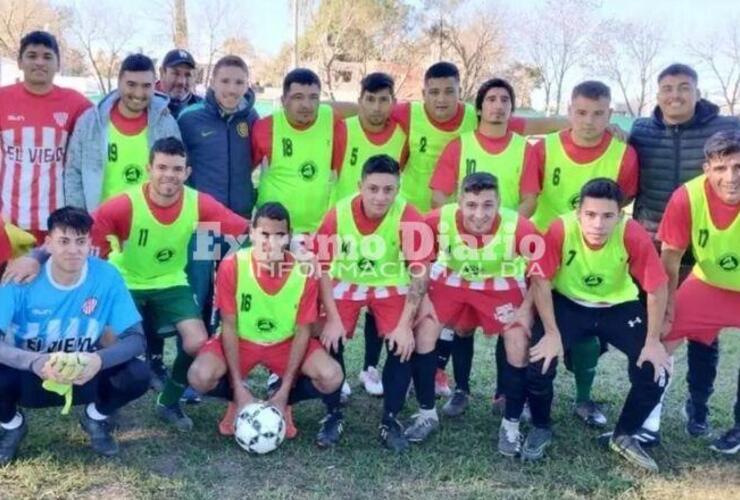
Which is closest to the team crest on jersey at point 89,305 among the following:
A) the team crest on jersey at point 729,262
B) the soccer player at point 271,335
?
the soccer player at point 271,335

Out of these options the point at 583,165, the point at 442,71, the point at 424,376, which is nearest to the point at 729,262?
the point at 583,165

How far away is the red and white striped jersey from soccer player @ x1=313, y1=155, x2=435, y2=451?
1.61 meters

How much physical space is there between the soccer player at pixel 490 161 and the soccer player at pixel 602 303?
57cm

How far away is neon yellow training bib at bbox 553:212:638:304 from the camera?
408 centimetres

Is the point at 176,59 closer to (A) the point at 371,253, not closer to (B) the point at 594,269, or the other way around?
(A) the point at 371,253

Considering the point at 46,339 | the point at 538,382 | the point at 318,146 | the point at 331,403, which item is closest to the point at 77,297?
the point at 46,339

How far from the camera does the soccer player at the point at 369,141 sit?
4953 millimetres

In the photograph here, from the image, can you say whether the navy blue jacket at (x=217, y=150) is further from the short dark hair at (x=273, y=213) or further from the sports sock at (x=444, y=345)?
the sports sock at (x=444, y=345)

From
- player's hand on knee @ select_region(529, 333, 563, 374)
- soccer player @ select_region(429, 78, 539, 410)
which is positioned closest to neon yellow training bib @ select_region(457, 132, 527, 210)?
soccer player @ select_region(429, 78, 539, 410)

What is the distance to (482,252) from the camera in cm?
432

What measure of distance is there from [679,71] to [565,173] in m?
0.84

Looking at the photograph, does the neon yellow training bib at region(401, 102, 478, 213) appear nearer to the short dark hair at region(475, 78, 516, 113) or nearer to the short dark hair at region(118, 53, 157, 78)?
the short dark hair at region(475, 78, 516, 113)

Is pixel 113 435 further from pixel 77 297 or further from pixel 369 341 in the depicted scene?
pixel 369 341

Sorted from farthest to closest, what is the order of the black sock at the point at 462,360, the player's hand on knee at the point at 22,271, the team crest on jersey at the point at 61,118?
the black sock at the point at 462,360 → the team crest on jersey at the point at 61,118 → the player's hand on knee at the point at 22,271
